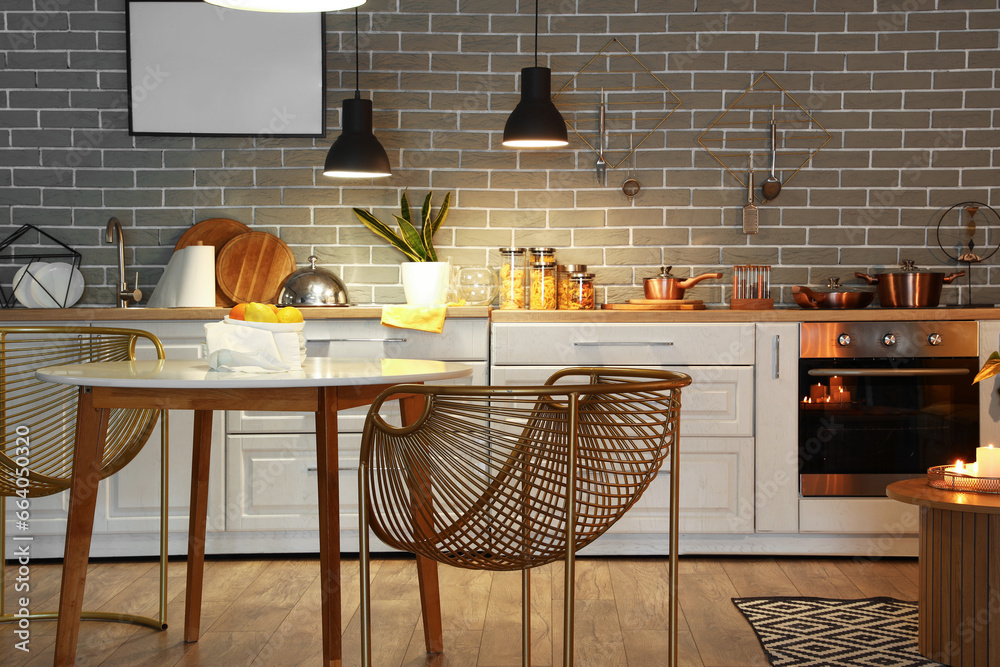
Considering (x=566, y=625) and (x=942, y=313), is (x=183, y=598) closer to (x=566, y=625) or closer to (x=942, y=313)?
(x=566, y=625)

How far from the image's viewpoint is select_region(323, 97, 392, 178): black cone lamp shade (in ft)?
11.1

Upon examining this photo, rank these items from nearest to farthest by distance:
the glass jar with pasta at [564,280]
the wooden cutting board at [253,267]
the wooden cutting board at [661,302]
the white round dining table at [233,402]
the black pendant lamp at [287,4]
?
the white round dining table at [233,402] → the black pendant lamp at [287,4] → the wooden cutting board at [661,302] → the glass jar with pasta at [564,280] → the wooden cutting board at [253,267]

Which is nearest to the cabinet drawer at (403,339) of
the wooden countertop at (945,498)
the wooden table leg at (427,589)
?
the wooden table leg at (427,589)

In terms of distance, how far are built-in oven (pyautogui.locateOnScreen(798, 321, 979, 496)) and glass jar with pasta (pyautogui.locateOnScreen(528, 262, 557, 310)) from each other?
0.99 m

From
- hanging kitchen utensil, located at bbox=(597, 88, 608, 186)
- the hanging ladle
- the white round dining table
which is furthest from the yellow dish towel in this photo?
the hanging ladle

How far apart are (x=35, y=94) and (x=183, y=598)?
238cm

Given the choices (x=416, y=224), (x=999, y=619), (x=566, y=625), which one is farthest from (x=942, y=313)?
(x=566, y=625)

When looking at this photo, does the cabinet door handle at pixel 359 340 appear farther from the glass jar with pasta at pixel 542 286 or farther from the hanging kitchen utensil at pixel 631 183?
the hanging kitchen utensil at pixel 631 183

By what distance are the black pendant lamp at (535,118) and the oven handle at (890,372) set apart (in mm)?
1316

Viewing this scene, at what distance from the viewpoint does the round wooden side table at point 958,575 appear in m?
2.09

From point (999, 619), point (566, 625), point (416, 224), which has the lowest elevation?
point (999, 619)

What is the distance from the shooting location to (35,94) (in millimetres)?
3775

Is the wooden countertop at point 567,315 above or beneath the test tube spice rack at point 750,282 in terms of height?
beneath

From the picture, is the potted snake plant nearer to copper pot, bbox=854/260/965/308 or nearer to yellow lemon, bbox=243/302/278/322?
yellow lemon, bbox=243/302/278/322
